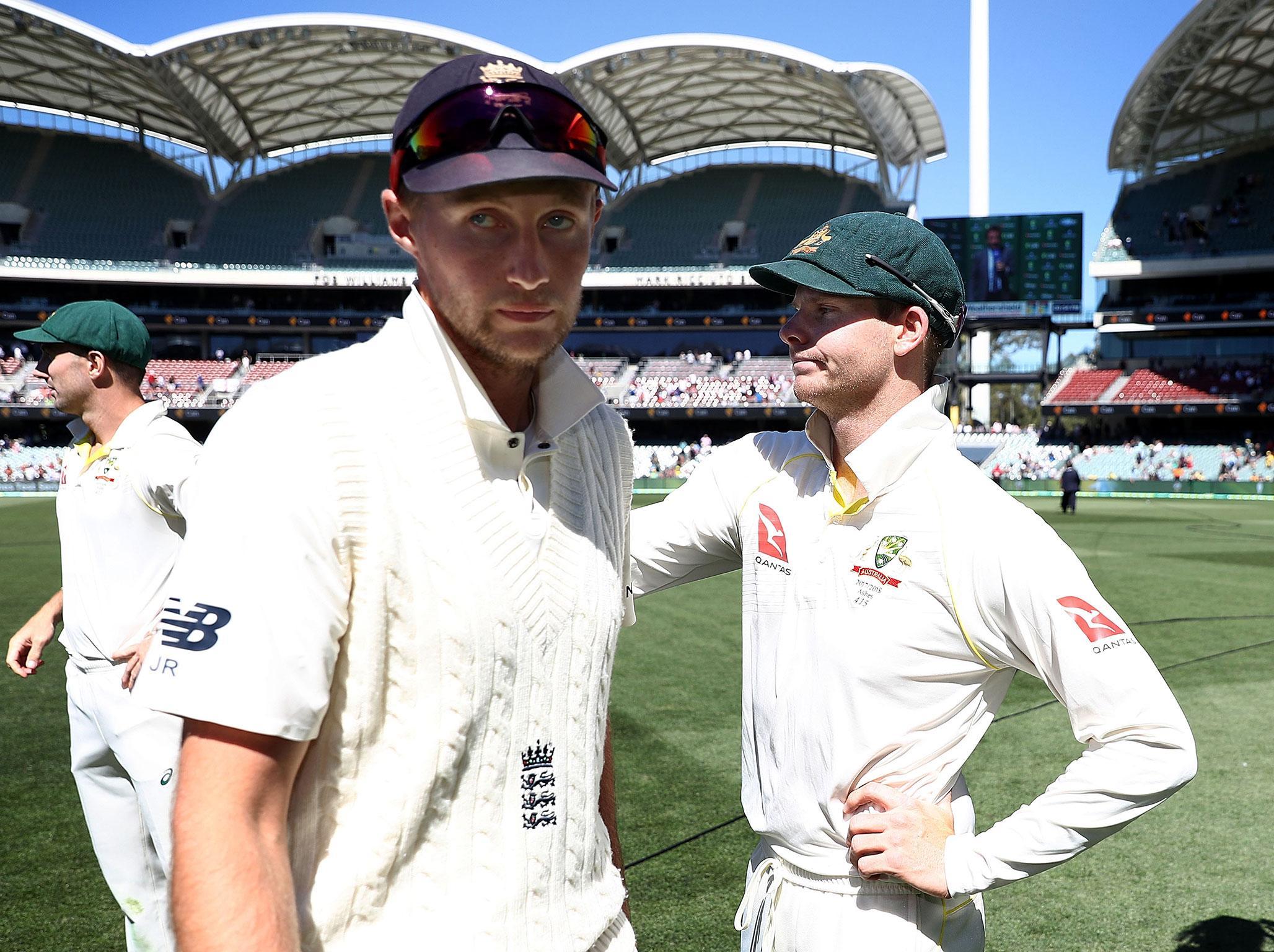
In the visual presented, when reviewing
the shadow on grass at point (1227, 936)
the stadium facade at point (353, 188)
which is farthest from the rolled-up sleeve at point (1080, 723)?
the stadium facade at point (353, 188)

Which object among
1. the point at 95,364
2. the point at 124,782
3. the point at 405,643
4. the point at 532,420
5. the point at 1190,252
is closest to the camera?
the point at 405,643

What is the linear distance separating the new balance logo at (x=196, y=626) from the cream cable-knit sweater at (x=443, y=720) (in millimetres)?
181

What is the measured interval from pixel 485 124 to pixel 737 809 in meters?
4.92

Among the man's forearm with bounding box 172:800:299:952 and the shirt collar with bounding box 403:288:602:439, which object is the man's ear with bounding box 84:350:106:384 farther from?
the man's forearm with bounding box 172:800:299:952

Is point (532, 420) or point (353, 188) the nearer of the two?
point (532, 420)

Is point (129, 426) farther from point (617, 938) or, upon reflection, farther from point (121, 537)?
point (617, 938)

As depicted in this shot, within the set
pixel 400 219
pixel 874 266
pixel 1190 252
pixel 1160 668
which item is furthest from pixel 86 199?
pixel 400 219

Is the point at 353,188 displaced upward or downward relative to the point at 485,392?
upward

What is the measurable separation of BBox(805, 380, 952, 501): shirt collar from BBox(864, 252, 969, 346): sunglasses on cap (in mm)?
134

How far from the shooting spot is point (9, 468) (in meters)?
43.6

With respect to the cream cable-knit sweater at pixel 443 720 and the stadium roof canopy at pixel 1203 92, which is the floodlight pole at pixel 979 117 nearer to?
the stadium roof canopy at pixel 1203 92

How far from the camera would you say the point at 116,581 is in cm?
392

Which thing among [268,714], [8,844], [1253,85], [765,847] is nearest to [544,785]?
[268,714]

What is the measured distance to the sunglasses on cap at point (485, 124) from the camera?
58.4 inches
